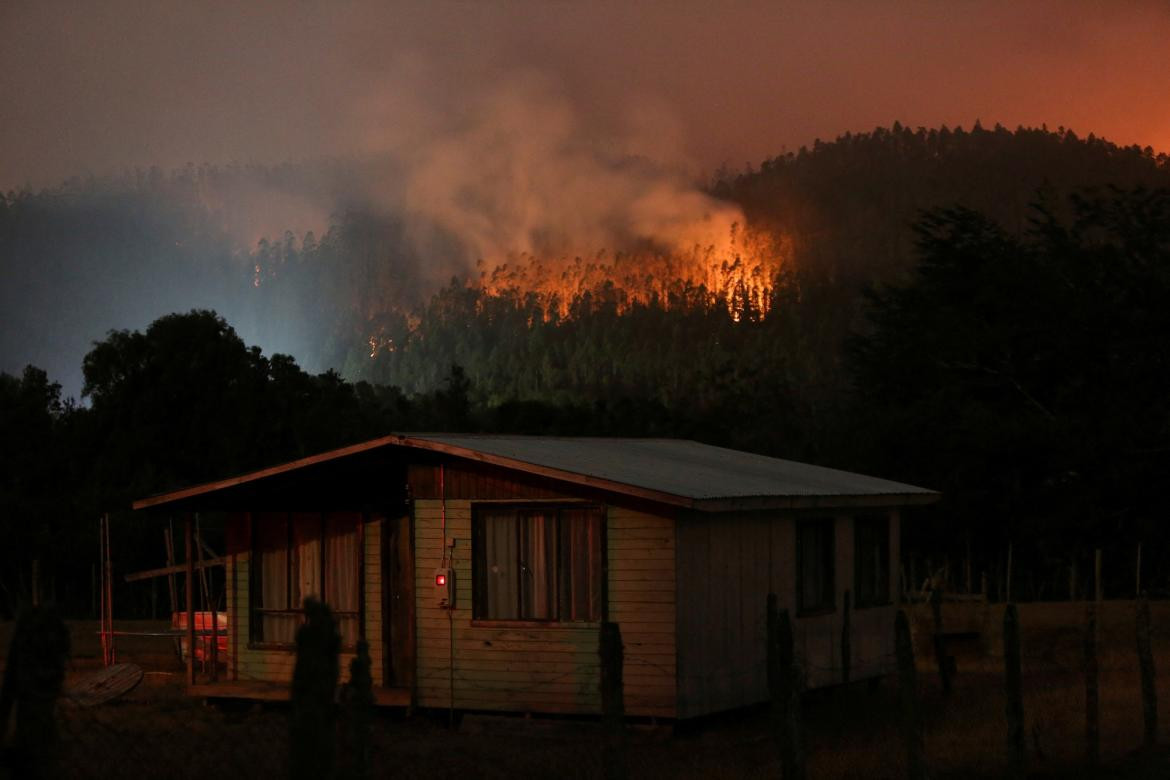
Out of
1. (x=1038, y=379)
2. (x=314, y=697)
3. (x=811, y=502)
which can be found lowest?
(x=314, y=697)

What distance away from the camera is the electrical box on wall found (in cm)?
1766

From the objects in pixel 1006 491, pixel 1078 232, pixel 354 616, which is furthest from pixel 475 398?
pixel 354 616

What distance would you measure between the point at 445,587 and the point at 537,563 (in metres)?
1.13

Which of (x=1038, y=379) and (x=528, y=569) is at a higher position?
(x=1038, y=379)

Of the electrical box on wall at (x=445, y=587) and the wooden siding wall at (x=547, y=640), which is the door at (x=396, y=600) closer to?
the wooden siding wall at (x=547, y=640)

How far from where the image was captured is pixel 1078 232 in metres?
53.6

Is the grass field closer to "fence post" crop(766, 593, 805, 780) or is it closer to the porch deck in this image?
the porch deck

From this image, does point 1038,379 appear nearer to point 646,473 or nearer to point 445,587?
point 646,473

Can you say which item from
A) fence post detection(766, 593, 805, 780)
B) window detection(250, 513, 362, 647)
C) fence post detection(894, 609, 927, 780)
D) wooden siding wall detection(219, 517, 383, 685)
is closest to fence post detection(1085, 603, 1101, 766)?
fence post detection(894, 609, 927, 780)

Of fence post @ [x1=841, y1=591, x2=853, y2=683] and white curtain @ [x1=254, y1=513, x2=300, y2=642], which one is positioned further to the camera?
fence post @ [x1=841, y1=591, x2=853, y2=683]

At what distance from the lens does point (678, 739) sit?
54.6 ft

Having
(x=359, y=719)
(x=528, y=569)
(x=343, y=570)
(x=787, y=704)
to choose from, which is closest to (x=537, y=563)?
(x=528, y=569)

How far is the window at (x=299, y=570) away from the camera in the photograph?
19094 mm

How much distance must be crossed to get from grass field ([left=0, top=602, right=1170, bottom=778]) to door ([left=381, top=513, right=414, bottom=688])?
527 mm
